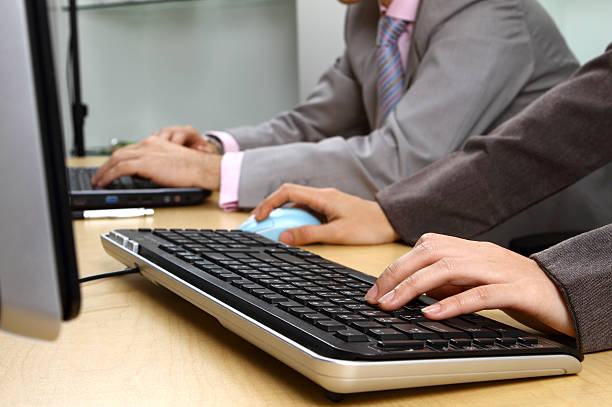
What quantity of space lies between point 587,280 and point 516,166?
0.32 meters

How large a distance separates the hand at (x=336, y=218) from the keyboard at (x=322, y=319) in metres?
0.20

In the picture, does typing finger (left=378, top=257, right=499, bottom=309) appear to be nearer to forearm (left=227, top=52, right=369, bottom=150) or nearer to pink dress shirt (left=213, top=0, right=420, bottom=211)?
pink dress shirt (left=213, top=0, right=420, bottom=211)

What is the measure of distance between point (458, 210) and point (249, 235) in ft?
0.84

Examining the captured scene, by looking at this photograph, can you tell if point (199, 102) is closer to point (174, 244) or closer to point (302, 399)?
point (174, 244)

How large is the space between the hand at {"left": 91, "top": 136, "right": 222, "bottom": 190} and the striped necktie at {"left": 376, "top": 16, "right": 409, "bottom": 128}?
0.31m

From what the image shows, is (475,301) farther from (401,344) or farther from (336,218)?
(336,218)

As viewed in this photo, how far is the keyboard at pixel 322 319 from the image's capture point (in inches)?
13.5

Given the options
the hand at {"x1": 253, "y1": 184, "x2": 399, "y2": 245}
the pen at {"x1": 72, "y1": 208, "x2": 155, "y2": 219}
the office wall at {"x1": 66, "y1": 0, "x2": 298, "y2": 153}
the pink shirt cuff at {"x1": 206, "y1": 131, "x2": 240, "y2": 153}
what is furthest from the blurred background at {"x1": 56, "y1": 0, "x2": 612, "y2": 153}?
the hand at {"x1": 253, "y1": 184, "x2": 399, "y2": 245}

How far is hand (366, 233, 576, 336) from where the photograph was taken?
0.43 metres

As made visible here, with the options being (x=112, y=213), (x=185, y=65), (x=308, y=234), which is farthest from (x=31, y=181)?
(x=185, y=65)

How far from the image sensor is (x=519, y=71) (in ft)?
3.40

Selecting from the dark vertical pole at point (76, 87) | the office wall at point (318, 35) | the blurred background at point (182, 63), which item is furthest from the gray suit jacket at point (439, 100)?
the blurred background at point (182, 63)

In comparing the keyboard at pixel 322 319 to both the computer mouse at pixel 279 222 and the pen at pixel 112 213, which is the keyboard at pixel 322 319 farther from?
the pen at pixel 112 213

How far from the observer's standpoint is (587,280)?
45 cm
